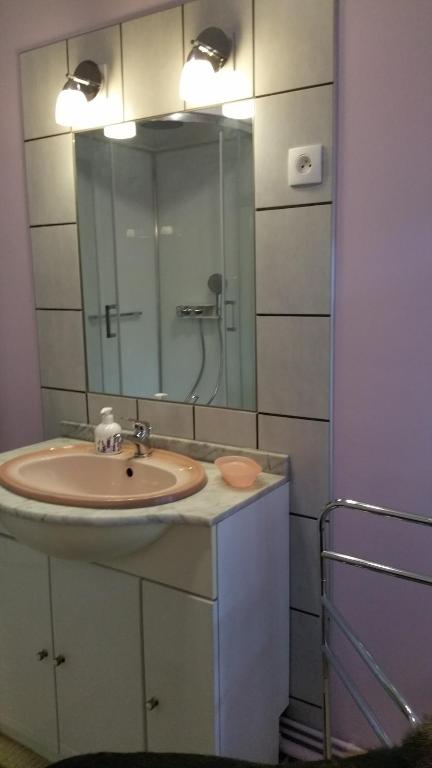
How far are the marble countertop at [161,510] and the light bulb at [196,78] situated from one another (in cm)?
95

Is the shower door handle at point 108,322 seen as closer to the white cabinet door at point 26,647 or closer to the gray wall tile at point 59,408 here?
the gray wall tile at point 59,408

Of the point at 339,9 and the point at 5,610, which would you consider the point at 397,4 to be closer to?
the point at 339,9

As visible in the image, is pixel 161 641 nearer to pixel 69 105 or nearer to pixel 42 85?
pixel 69 105

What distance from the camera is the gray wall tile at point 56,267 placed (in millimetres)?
1866

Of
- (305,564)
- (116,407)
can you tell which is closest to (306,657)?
(305,564)

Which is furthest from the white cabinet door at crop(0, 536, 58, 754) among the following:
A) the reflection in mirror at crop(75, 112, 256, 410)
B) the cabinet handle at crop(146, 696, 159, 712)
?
the reflection in mirror at crop(75, 112, 256, 410)

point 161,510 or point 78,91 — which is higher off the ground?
point 78,91

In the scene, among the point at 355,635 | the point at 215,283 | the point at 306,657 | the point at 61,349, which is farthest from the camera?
the point at 61,349

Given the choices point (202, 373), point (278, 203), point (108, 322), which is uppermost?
point (278, 203)

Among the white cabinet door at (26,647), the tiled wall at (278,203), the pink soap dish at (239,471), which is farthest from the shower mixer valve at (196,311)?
the white cabinet door at (26,647)

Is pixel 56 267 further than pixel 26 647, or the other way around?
pixel 56 267

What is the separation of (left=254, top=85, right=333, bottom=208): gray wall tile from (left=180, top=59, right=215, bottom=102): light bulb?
0.13 meters

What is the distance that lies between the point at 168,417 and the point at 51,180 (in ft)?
2.60

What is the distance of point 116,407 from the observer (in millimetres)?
1853
